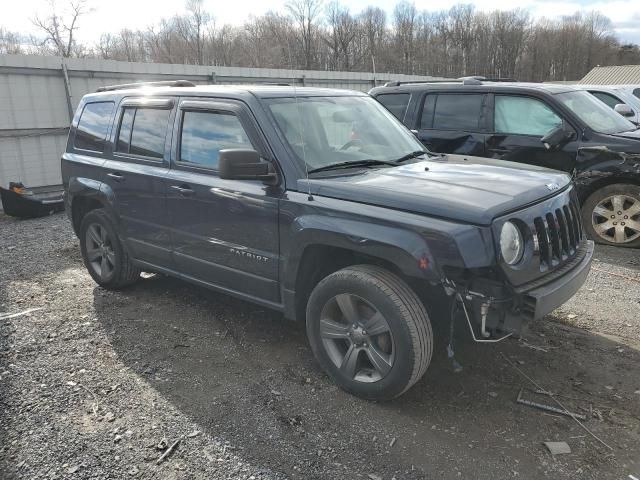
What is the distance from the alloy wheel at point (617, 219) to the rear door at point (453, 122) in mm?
1581

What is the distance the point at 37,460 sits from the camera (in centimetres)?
280

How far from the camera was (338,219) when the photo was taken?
125 inches

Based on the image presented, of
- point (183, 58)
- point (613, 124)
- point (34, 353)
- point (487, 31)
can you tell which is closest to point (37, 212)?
point (34, 353)

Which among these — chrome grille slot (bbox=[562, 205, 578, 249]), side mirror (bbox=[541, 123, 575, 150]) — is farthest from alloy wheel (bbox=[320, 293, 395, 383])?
side mirror (bbox=[541, 123, 575, 150])

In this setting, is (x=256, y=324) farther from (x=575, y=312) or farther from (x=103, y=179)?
(x=575, y=312)

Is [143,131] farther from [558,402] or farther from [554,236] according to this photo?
[558,402]

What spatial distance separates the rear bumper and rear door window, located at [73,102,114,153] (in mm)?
4003

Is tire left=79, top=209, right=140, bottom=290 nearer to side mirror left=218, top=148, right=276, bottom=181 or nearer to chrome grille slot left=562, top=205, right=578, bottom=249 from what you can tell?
side mirror left=218, top=148, right=276, bottom=181

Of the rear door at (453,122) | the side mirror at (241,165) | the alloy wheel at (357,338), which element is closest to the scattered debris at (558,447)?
the alloy wheel at (357,338)

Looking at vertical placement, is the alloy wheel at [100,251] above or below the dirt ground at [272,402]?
above

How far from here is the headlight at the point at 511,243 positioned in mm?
2830

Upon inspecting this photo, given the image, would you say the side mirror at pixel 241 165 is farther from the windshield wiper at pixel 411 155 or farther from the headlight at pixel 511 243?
the headlight at pixel 511 243

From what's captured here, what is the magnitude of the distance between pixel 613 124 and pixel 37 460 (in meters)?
6.98

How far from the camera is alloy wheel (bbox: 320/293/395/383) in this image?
10.3ft
